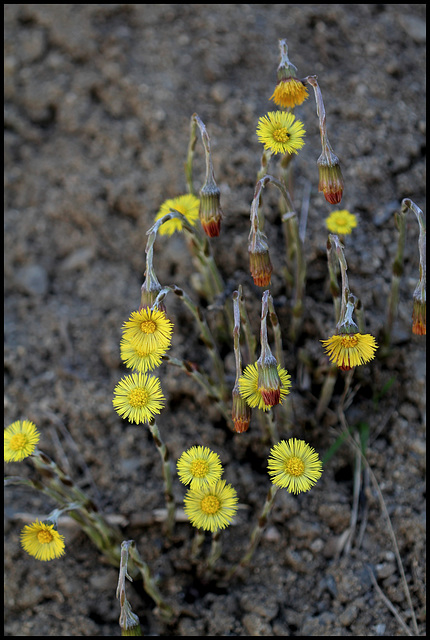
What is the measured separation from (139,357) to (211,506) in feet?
1.32

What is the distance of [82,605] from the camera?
5.57ft

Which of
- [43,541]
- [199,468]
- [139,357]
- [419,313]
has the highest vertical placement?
[419,313]

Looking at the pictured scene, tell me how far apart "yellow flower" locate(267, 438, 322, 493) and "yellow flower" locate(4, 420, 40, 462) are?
24.6 inches

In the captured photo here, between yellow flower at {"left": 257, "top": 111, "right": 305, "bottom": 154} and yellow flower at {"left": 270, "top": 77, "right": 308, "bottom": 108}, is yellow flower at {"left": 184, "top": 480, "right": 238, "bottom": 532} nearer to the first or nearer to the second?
yellow flower at {"left": 257, "top": 111, "right": 305, "bottom": 154}

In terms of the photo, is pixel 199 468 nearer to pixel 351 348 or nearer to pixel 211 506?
pixel 211 506

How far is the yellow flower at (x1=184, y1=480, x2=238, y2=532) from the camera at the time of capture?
4.62ft

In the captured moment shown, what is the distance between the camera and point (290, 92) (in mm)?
1496

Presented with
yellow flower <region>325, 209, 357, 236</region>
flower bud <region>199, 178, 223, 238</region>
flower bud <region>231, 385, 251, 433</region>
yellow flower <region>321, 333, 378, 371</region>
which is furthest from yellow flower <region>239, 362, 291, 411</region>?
yellow flower <region>325, 209, 357, 236</region>

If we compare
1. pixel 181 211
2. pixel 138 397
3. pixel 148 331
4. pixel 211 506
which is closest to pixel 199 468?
pixel 211 506

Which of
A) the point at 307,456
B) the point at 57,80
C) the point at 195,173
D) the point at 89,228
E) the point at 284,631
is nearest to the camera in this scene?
the point at 307,456

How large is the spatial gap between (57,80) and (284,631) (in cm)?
239

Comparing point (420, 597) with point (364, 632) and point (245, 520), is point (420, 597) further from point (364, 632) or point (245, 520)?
point (245, 520)

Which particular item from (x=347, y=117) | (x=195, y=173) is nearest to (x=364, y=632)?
(x=195, y=173)

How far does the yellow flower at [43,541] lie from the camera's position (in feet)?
4.68
